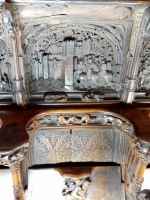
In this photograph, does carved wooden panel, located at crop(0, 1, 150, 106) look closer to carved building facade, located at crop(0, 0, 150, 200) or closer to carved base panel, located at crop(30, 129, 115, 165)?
carved building facade, located at crop(0, 0, 150, 200)

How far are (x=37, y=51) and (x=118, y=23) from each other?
1.78 ft

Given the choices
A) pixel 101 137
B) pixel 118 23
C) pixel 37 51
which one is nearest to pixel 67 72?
pixel 37 51

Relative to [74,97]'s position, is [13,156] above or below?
below

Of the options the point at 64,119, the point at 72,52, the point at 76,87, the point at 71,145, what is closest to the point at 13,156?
the point at 64,119

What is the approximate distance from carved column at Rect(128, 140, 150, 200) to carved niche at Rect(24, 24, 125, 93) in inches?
18.3

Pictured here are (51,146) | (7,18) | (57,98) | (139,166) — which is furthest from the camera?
(51,146)

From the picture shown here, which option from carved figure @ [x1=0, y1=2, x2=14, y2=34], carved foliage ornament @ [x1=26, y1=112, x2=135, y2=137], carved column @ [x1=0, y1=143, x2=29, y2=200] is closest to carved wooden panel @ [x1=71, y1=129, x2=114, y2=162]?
carved foliage ornament @ [x1=26, y1=112, x2=135, y2=137]

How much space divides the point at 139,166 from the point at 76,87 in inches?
27.0

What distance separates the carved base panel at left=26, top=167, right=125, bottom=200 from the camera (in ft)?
5.72

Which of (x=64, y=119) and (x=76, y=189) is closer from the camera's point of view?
(x=64, y=119)

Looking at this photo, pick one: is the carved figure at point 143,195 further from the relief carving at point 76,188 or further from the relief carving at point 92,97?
the relief carving at point 92,97

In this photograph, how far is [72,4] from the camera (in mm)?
1284

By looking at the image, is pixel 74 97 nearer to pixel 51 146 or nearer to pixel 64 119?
pixel 64 119

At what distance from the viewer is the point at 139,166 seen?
153 cm
